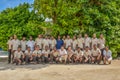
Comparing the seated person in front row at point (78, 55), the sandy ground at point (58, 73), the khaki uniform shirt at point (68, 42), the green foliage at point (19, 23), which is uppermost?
the green foliage at point (19, 23)

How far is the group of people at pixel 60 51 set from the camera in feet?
57.0

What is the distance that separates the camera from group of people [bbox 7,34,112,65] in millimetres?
17359

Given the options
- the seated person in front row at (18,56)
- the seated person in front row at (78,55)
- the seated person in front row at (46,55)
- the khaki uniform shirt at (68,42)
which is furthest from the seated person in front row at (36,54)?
the seated person in front row at (78,55)

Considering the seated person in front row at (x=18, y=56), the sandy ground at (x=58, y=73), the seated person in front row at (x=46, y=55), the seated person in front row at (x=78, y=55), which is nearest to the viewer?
the sandy ground at (x=58, y=73)

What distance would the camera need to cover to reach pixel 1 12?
22.0 metres

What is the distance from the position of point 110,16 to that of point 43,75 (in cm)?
837

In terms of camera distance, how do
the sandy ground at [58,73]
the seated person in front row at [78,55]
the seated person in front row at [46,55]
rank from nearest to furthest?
the sandy ground at [58,73]
the seated person in front row at [78,55]
the seated person in front row at [46,55]

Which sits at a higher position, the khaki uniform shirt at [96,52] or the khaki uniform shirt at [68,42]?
the khaki uniform shirt at [68,42]

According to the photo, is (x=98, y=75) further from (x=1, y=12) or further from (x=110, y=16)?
(x=1, y=12)

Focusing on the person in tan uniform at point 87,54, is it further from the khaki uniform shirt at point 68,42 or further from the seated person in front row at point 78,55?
the khaki uniform shirt at point 68,42

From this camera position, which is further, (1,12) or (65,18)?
(1,12)

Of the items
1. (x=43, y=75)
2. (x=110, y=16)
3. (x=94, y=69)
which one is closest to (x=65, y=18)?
(x=110, y=16)

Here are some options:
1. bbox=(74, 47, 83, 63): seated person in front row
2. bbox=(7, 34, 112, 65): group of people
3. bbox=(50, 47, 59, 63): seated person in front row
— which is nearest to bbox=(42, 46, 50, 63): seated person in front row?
bbox=(7, 34, 112, 65): group of people

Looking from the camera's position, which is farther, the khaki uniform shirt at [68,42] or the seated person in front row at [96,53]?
the khaki uniform shirt at [68,42]
